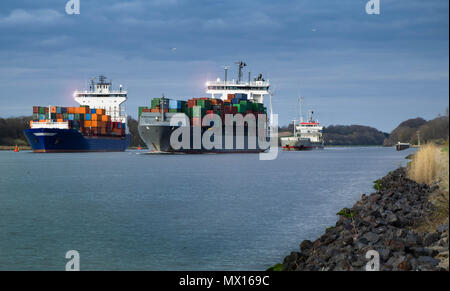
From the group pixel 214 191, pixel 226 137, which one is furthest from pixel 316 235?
pixel 226 137

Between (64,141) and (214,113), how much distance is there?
1090 inches

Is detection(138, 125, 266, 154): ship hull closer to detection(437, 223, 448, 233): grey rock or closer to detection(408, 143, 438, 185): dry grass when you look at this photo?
detection(408, 143, 438, 185): dry grass

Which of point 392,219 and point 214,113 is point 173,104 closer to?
point 214,113

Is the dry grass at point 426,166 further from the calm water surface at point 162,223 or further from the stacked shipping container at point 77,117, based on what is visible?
the stacked shipping container at point 77,117

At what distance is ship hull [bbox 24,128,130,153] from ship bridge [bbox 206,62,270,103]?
2162 cm

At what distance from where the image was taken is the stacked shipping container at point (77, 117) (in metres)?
87.7

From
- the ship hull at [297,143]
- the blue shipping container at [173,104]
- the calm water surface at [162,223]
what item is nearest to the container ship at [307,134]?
the ship hull at [297,143]

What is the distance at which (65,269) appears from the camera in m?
12.0

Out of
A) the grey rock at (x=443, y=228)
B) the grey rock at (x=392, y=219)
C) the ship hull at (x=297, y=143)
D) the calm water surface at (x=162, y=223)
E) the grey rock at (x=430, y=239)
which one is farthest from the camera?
the ship hull at (x=297, y=143)

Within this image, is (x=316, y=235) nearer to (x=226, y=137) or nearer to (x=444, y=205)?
(x=444, y=205)

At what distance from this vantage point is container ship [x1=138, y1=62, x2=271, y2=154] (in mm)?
74250

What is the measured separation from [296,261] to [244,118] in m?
76.4

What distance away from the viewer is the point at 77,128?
86750 mm

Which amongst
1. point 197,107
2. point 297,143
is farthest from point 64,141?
point 297,143
